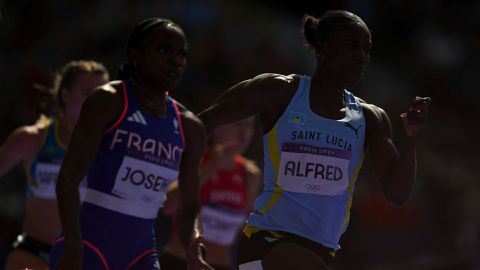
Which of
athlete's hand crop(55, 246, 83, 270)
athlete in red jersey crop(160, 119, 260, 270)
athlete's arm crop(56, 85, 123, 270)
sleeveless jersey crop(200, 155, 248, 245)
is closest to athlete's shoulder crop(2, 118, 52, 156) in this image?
athlete in red jersey crop(160, 119, 260, 270)

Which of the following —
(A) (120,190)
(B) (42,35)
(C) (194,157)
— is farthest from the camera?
(B) (42,35)

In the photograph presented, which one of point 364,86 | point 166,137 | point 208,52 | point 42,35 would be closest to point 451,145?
point 364,86

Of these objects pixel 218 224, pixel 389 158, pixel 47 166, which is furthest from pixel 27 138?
pixel 389 158

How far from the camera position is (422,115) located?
487 centimetres

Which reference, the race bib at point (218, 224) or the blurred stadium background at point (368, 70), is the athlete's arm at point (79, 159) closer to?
the race bib at point (218, 224)

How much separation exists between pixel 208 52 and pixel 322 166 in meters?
8.56

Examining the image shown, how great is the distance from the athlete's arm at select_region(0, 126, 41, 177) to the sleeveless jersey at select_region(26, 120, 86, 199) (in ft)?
0.22

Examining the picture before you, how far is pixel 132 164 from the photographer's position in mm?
4312

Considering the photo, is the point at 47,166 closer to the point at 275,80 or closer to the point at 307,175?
the point at 275,80

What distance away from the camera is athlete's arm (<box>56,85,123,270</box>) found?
4016mm

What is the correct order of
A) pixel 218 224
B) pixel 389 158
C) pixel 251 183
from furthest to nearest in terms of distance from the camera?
pixel 251 183
pixel 218 224
pixel 389 158

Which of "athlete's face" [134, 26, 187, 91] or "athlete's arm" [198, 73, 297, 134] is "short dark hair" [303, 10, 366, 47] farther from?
"athlete's face" [134, 26, 187, 91]

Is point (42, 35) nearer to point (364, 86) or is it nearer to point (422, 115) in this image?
point (364, 86)

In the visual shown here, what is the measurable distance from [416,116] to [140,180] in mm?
1542
